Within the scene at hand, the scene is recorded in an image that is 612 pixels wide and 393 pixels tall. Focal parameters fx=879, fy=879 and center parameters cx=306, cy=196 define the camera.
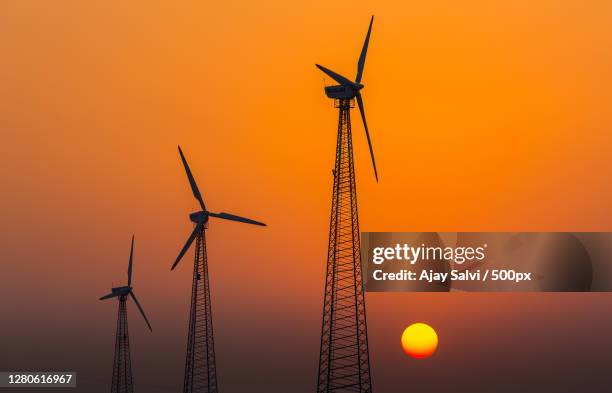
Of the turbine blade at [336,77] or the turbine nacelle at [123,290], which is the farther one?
the turbine nacelle at [123,290]

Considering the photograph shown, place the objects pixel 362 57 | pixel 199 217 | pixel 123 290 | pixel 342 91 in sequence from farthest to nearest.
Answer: pixel 123 290 < pixel 199 217 < pixel 362 57 < pixel 342 91

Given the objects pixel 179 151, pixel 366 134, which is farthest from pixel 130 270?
pixel 366 134

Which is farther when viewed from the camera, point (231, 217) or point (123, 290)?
point (123, 290)

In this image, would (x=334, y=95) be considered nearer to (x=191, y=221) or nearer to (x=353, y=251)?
(x=353, y=251)

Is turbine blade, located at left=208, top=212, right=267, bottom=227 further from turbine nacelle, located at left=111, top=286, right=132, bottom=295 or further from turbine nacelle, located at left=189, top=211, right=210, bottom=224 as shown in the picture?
turbine nacelle, located at left=111, top=286, right=132, bottom=295

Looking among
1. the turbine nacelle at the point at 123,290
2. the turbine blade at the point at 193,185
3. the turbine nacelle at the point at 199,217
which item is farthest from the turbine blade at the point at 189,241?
the turbine nacelle at the point at 123,290

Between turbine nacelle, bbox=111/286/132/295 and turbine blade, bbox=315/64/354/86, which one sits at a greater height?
turbine blade, bbox=315/64/354/86

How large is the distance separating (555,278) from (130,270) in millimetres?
62424

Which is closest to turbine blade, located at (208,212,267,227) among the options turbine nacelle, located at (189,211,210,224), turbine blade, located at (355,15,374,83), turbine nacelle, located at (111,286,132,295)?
turbine nacelle, located at (189,211,210,224)

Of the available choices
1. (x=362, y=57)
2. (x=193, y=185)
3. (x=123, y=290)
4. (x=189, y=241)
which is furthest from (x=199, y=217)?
(x=123, y=290)

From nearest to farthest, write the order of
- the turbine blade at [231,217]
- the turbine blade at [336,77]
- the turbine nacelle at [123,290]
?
the turbine blade at [336,77] < the turbine blade at [231,217] < the turbine nacelle at [123,290]

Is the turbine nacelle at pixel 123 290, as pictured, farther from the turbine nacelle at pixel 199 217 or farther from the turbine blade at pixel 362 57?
the turbine blade at pixel 362 57

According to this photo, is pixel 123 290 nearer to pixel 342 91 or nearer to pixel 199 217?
pixel 199 217

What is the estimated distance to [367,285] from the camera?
10056cm
